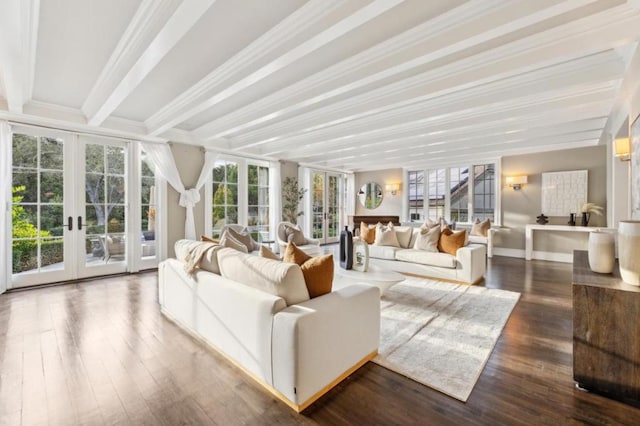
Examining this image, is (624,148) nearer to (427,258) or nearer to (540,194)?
(427,258)

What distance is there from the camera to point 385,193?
9352 millimetres

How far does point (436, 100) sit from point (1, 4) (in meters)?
3.96

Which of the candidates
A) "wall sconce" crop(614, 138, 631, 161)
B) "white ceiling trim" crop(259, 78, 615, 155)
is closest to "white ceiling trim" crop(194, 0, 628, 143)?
"white ceiling trim" crop(259, 78, 615, 155)

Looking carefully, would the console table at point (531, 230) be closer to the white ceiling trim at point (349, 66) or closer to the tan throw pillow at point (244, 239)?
the white ceiling trim at point (349, 66)

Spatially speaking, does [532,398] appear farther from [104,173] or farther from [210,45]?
[104,173]

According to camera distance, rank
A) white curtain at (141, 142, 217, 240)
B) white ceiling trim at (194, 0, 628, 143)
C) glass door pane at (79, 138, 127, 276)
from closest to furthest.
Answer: white ceiling trim at (194, 0, 628, 143) < glass door pane at (79, 138, 127, 276) < white curtain at (141, 142, 217, 240)

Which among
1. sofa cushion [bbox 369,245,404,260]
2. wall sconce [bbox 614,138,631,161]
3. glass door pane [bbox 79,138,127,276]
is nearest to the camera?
wall sconce [bbox 614,138,631,161]

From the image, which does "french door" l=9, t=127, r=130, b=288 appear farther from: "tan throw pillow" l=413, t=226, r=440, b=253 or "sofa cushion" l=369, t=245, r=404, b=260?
"tan throw pillow" l=413, t=226, r=440, b=253

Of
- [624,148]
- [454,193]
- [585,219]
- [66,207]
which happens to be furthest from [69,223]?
[585,219]

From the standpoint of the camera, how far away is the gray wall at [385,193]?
9.07m

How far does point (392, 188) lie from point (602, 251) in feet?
23.4

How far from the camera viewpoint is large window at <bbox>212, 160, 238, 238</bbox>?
245 inches

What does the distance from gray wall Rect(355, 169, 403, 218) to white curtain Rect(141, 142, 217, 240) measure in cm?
544

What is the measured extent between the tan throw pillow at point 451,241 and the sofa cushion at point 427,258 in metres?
0.13
